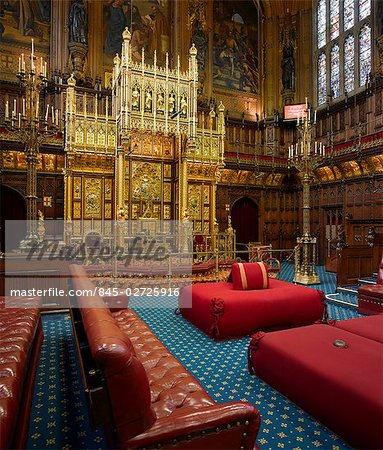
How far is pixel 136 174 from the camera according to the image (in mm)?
12648

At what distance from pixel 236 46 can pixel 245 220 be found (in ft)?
31.7

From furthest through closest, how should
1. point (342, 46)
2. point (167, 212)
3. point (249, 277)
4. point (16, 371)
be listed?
point (342, 46) < point (167, 212) < point (249, 277) < point (16, 371)

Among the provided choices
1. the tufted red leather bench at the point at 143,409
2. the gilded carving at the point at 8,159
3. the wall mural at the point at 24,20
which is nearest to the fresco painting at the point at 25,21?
the wall mural at the point at 24,20

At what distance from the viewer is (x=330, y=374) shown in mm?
2717

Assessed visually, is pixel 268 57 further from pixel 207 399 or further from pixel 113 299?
pixel 207 399

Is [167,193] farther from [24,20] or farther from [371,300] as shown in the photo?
[24,20]

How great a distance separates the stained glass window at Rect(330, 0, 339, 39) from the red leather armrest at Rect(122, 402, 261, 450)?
60.0ft

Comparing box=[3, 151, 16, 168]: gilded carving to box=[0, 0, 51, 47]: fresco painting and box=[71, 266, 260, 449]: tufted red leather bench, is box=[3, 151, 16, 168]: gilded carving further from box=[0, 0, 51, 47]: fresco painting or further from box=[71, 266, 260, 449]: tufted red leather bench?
box=[71, 266, 260, 449]: tufted red leather bench

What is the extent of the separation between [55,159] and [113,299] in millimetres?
9711

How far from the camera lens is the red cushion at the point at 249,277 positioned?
5.36 m

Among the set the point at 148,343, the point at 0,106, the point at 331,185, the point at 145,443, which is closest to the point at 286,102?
the point at 331,185

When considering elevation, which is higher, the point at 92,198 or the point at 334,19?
the point at 334,19

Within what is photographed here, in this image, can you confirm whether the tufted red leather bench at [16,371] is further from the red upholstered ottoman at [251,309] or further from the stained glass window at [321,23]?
the stained glass window at [321,23]

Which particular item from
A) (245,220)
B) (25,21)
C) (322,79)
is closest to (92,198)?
(245,220)
